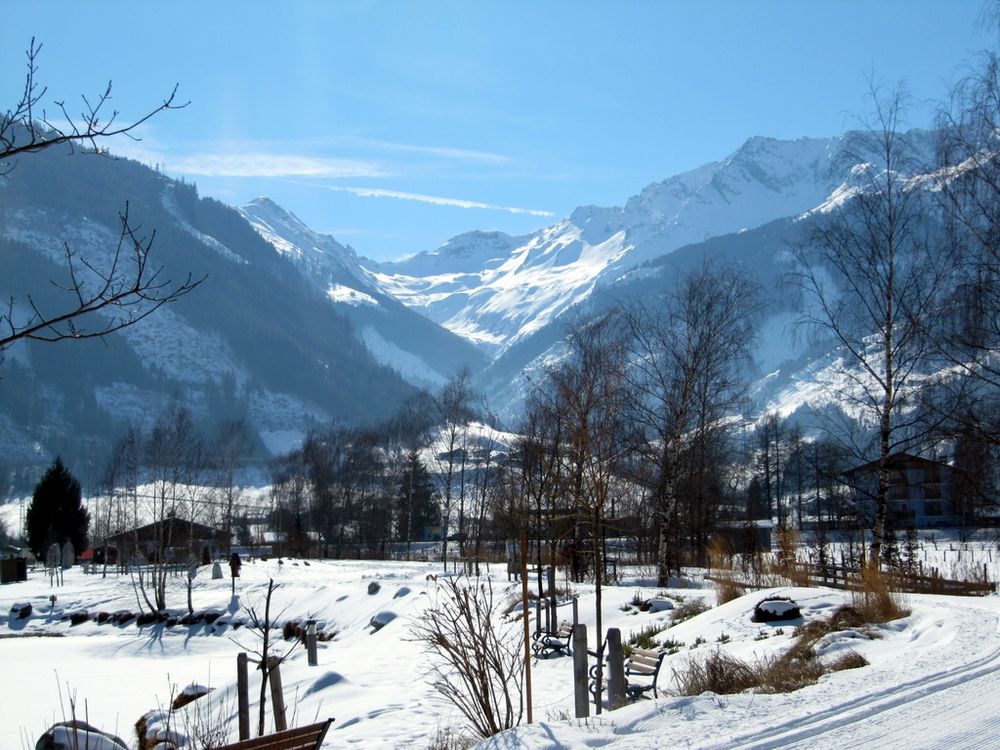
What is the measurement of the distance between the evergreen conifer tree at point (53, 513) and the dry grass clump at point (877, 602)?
63.4 m

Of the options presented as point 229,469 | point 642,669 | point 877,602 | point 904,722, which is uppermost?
point 229,469

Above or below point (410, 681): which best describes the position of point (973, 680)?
above

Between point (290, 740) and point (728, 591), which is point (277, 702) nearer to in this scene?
point (290, 740)

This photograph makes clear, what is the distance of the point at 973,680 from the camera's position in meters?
7.75

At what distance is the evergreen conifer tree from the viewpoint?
65.4 meters

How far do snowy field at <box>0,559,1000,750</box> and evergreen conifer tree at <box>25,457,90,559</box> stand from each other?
109 ft

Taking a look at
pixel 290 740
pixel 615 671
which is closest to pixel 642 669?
pixel 615 671

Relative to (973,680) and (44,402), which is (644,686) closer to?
(973,680)

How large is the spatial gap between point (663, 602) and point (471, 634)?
35.6 feet

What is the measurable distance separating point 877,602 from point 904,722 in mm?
6452

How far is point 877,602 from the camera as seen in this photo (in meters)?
12.4

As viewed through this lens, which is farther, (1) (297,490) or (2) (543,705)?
(1) (297,490)

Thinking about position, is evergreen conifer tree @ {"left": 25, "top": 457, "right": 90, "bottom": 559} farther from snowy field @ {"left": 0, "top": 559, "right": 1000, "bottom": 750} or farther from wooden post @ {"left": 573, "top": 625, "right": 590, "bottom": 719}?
wooden post @ {"left": 573, "top": 625, "right": 590, "bottom": 719}

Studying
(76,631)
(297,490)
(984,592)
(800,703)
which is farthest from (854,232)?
(297,490)
